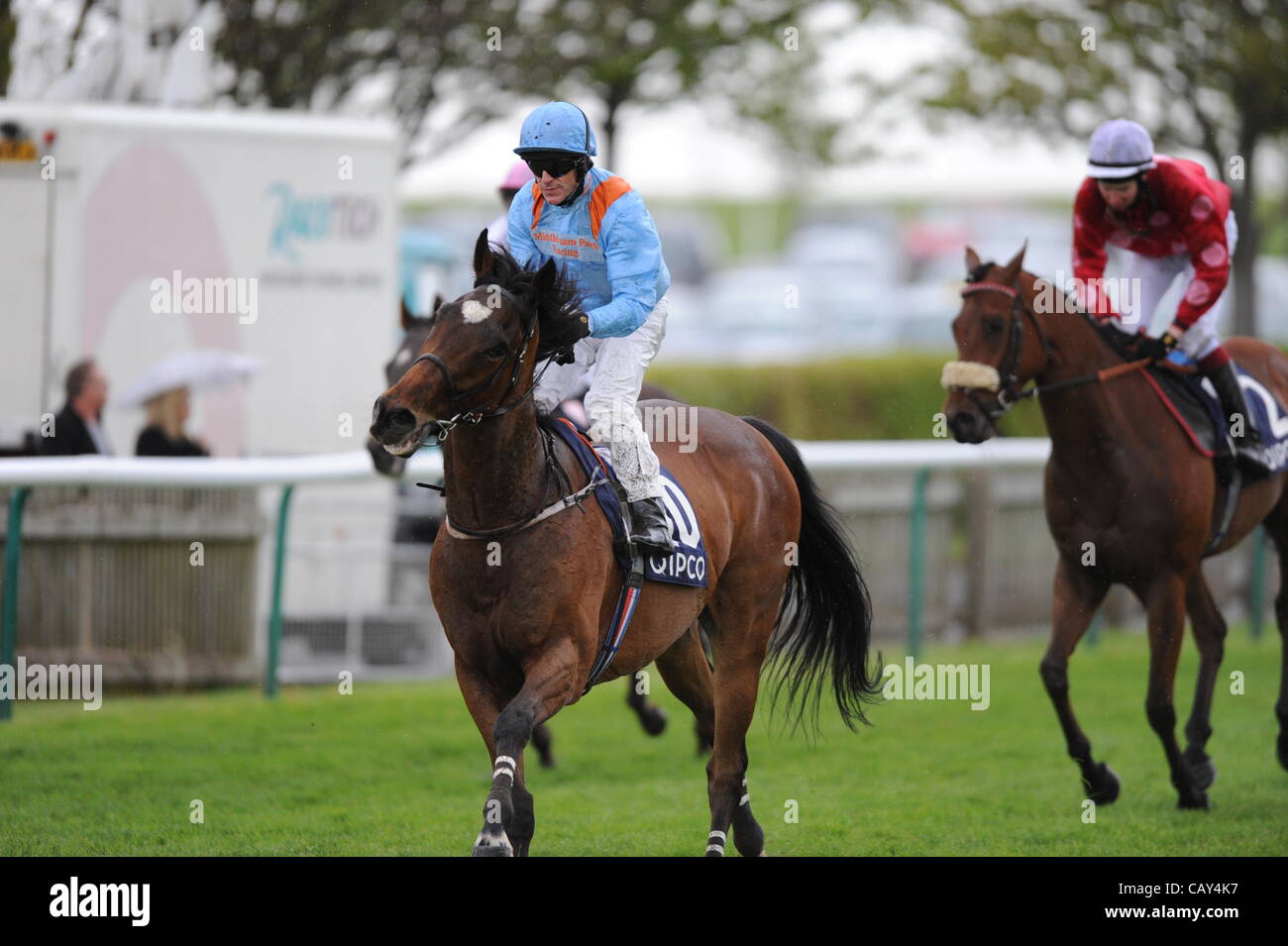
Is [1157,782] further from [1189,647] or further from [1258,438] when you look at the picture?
[1189,647]

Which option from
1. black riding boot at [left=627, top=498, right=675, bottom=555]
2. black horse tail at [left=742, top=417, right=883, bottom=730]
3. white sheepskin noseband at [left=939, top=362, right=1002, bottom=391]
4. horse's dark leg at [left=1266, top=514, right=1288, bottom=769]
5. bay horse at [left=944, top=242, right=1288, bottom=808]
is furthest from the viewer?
horse's dark leg at [left=1266, top=514, right=1288, bottom=769]

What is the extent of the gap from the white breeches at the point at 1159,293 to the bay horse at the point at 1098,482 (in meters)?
0.39

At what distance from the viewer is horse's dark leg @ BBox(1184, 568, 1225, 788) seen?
716 cm

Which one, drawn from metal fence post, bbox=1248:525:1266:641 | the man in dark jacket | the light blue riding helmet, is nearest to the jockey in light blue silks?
the light blue riding helmet

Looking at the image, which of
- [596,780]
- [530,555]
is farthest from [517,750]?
[596,780]

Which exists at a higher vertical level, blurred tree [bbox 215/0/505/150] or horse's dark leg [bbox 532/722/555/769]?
blurred tree [bbox 215/0/505/150]

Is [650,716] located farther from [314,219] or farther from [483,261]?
[314,219]

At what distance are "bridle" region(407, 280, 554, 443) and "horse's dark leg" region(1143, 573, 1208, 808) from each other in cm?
317

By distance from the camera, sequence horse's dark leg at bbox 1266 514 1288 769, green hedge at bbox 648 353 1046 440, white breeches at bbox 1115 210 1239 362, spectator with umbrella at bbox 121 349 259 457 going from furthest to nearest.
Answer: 1. green hedge at bbox 648 353 1046 440
2. spectator with umbrella at bbox 121 349 259 457
3. horse's dark leg at bbox 1266 514 1288 769
4. white breeches at bbox 1115 210 1239 362

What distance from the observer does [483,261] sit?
16.1 ft

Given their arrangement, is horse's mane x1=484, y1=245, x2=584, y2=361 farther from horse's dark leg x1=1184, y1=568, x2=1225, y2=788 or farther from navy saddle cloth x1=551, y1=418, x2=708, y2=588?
horse's dark leg x1=1184, y1=568, x2=1225, y2=788

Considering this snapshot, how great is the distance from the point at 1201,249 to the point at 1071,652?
1741 mm

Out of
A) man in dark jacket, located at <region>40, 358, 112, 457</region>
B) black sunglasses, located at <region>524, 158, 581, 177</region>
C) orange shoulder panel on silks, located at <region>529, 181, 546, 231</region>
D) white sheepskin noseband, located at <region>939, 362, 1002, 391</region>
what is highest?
black sunglasses, located at <region>524, 158, 581, 177</region>

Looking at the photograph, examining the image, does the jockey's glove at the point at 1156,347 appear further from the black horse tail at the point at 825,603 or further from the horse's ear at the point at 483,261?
the horse's ear at the point at 483,261
